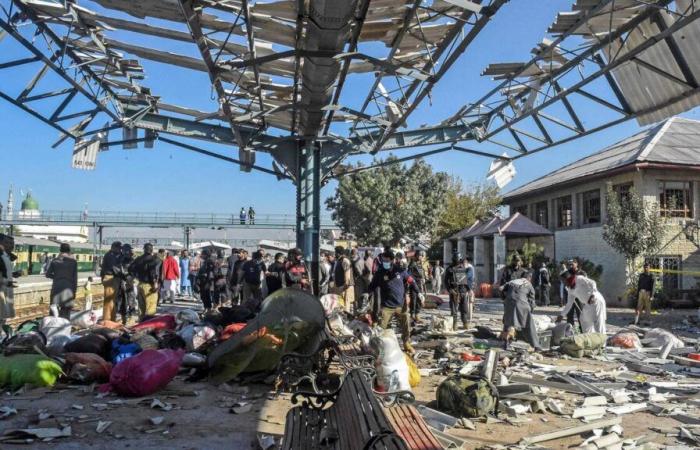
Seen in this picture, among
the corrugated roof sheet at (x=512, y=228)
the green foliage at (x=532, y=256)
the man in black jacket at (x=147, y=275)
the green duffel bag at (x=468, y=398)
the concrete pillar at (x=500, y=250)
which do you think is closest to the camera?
the green duffel bag at (x=468, y=398)

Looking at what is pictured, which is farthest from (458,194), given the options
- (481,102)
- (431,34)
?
(431,34)

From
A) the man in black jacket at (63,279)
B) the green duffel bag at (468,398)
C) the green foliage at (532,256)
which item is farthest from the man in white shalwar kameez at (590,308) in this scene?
the green foliage at (532,256)

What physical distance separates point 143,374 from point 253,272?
24.1ft

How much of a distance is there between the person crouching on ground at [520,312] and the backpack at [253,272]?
247 inches

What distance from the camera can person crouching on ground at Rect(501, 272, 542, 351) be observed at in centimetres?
1003

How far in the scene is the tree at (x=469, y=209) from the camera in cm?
3462

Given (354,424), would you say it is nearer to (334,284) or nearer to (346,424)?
(346,424)

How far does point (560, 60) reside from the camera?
8.58 metres

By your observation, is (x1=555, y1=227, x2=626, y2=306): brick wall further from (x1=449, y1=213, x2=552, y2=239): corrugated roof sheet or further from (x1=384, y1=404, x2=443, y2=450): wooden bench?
(x1=384, y1=404, x2=443, y2=450): wooden bench

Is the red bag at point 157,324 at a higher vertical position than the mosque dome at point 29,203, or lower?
lower

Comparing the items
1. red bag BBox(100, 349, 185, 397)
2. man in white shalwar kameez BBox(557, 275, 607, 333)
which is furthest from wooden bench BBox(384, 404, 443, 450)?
man in white shalwar kameez BBox(557, 275, 607, 333)

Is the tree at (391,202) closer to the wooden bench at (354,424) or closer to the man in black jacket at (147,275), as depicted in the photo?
the man in black jacket at (147,275)

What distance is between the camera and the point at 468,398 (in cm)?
594

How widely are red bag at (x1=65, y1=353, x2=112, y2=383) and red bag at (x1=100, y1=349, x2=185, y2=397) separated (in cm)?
47
